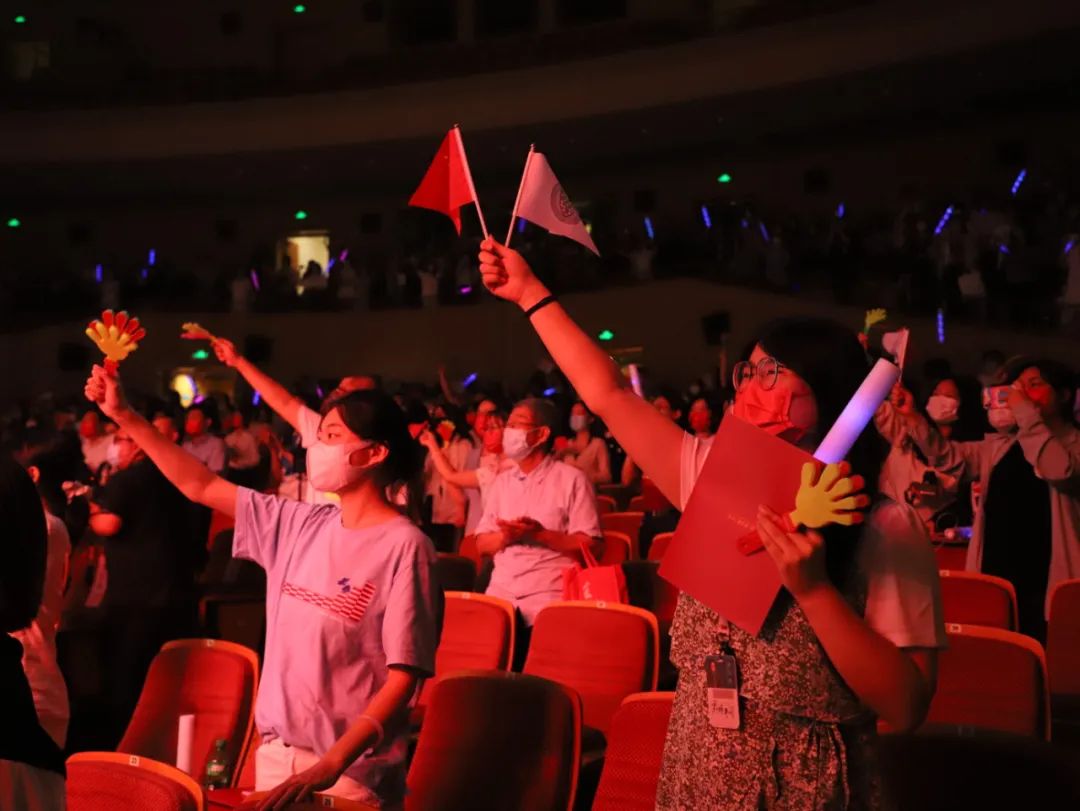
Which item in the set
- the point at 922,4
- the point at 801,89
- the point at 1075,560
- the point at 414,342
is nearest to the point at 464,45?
the point at 414,342

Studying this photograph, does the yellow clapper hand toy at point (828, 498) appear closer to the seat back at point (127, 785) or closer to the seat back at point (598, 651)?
the seat back at point (127, 785)

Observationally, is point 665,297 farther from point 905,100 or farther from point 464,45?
point 464,45

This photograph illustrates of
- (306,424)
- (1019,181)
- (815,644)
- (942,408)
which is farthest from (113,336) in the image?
(1019,181)

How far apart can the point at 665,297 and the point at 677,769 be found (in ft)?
52.7

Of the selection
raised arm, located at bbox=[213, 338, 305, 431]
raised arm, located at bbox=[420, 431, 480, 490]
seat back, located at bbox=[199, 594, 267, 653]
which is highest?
raised arm, located at bbox=[213, 338, 305, 431]

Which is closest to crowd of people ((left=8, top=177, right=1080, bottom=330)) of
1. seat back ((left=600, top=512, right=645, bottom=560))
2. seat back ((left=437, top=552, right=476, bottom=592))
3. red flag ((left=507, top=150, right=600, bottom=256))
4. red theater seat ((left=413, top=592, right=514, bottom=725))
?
seat back ((left=600, top=512, right=645, bottom=560))

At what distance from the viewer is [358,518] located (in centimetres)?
270

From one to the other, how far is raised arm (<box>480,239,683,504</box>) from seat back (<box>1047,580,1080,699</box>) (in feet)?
9.17

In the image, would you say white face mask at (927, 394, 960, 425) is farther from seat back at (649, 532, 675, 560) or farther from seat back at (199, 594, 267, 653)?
seat back at (199, 594, 267, 653)

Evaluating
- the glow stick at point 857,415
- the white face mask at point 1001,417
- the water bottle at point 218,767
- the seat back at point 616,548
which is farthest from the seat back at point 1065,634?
the glow stick at point 857,415

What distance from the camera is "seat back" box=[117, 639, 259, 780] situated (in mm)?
3752

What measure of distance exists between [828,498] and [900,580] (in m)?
0.24

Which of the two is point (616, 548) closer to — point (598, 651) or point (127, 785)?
point (598, 651)

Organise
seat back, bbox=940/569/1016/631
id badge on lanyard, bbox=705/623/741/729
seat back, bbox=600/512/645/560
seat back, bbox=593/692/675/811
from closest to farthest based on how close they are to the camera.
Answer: id badge on lanyard, bbox=705/623/741/729 < seat back, bbox=593/692/675/811 < seat back, bbox=940/569/1016/631 < seat back, bbox=600/512/645/560
